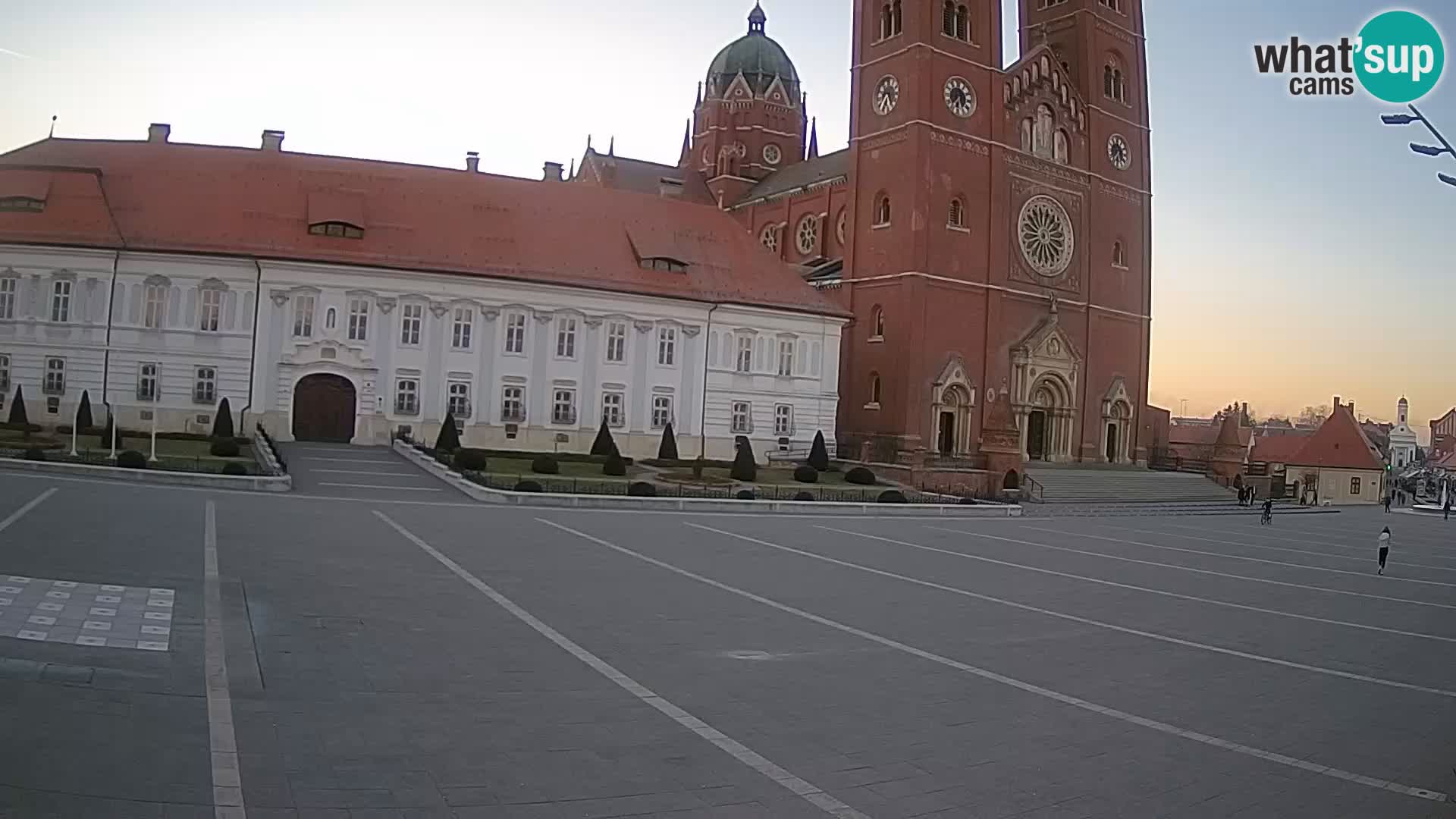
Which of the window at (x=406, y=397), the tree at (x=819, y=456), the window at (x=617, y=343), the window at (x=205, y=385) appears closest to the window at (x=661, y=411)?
the window at (x=617, y=343)

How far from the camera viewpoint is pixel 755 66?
274 feet

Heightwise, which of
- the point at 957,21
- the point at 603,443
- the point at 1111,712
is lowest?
the point at 1111,712

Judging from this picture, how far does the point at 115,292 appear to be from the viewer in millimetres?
42844

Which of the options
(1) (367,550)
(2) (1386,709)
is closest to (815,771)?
(2) (1386,709)

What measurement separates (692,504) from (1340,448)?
2939 inches

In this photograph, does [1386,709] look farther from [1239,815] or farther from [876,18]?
[876,18]

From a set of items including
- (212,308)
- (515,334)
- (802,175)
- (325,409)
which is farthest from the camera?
(802,175)

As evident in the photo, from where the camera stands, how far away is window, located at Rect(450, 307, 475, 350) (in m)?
45.8

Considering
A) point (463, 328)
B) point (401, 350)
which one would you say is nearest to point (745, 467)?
point (463, 328)

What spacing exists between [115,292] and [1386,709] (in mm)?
43946

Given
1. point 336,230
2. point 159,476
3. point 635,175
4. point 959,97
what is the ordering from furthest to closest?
point 635,175
point 959,97
point 336,230
point 159,476

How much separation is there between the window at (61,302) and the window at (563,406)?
18.5m

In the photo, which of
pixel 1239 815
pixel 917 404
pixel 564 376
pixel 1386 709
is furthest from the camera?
pixel 917 404

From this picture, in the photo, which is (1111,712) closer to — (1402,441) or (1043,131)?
(1043,131)
